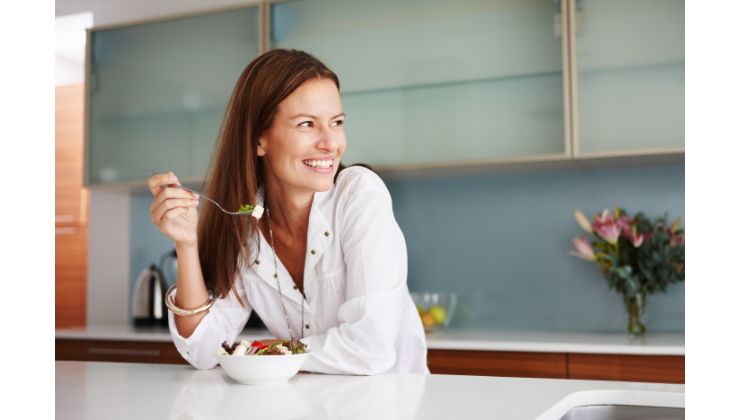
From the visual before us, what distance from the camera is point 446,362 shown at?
254 cm

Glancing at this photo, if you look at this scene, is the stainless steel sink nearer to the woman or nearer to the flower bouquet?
the woman

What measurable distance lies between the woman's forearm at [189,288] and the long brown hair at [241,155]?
8 cm

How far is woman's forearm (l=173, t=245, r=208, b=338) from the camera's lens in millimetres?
1478

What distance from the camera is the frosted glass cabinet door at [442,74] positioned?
8.96 feet

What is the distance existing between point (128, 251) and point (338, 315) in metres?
2.45

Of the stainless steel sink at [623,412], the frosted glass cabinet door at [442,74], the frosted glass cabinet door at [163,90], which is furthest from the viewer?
the frosted glass cabinet door at [163,90]

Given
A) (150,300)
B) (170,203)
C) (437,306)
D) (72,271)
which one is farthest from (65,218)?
(170,203)

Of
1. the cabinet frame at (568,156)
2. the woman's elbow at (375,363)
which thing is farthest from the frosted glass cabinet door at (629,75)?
the woman's elbow at (375,363)

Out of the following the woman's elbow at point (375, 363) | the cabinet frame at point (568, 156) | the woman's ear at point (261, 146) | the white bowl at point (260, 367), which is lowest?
the woman's elbow at point (375, 363)

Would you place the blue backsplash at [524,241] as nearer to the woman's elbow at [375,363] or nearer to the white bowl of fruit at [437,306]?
the white bowl of fruit at [437,306]

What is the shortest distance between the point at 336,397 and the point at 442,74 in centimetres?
199

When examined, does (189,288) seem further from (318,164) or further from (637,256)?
(637,256)

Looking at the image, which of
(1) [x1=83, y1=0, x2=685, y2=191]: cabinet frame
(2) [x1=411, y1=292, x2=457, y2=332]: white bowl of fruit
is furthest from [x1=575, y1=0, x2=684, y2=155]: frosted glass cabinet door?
(2) [x1=411, y1=292, x2=457, y2=332]: white bowl of fruit
